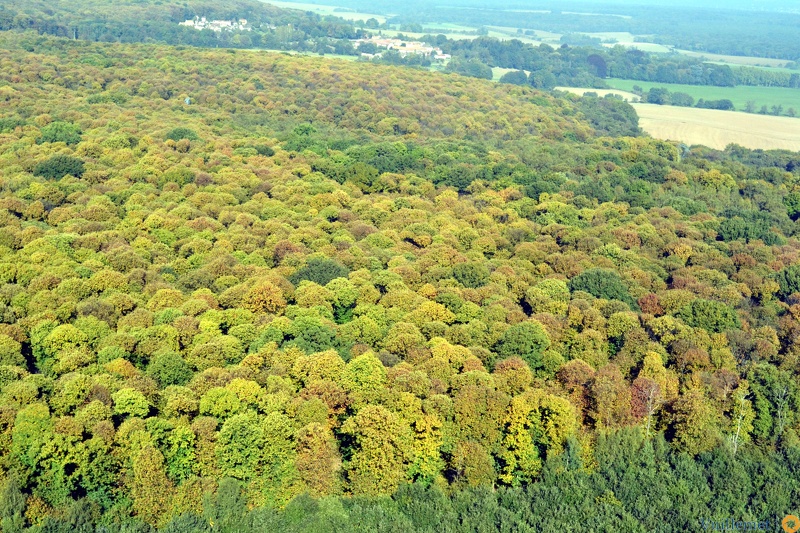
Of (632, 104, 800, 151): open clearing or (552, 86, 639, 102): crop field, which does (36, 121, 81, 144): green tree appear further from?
(552, 86, 639, 102): crop field

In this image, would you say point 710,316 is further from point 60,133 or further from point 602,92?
point 602,92

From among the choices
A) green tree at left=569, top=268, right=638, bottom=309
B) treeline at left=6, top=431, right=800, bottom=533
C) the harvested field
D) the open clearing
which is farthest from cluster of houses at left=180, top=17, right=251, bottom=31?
treeline at left=6, top=431, right=800, bottom=533

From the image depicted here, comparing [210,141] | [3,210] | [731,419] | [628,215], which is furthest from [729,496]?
[210,141]

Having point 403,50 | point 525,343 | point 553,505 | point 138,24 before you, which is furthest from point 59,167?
point 403,50

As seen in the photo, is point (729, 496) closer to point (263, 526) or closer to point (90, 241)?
point (263, 526)

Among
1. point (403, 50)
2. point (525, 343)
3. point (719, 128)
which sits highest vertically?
point (403, 50)
